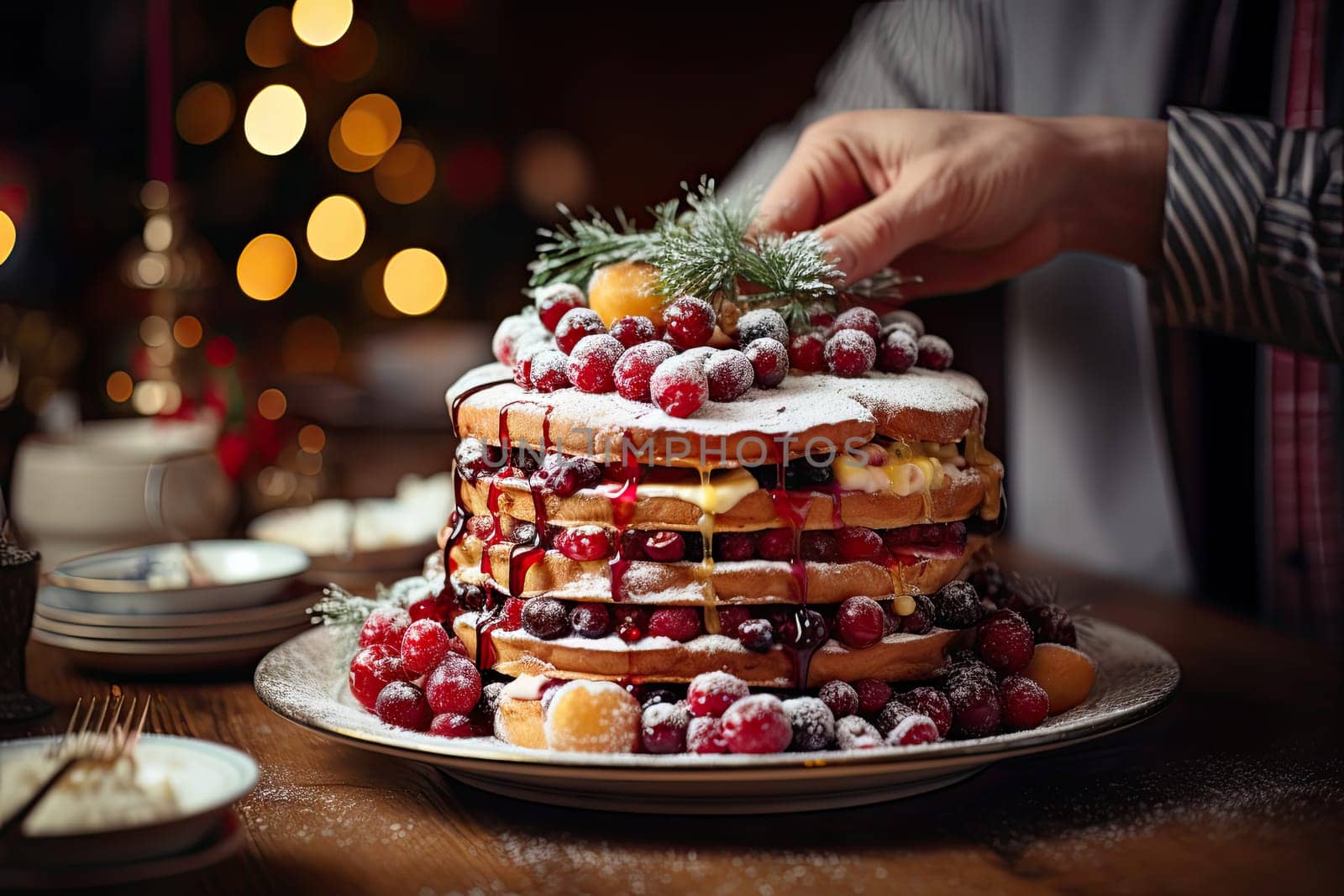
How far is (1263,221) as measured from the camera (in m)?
1.55

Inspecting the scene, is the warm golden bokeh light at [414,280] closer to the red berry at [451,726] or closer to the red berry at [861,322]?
the red berry at [861,322]

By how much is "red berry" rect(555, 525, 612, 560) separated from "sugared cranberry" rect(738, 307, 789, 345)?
0.23 metres

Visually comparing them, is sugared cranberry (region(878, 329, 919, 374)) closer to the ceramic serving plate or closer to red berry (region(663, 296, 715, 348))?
red berry (region(663, 296, 715, 348))

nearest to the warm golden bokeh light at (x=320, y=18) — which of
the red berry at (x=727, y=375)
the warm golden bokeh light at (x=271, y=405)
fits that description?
the warm golden bokeh light at (x=271, y=405)

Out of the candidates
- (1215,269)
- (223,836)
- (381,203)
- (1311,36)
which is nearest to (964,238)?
(1215,269)

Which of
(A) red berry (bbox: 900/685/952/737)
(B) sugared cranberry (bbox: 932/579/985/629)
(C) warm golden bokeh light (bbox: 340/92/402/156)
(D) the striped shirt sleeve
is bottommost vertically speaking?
(A) red berry (bbox: 900/685/952/737)

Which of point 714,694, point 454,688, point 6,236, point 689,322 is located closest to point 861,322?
point 689,322

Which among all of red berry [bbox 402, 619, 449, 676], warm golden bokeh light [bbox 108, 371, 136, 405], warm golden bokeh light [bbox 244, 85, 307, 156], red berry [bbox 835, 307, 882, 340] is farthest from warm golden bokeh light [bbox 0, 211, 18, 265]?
red berry [bbox 835, 307, 882, 340]

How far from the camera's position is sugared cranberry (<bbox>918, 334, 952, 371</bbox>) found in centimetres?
124

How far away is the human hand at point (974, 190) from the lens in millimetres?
1471

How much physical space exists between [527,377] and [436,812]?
0.39 metres

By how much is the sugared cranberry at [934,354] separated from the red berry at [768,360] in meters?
0.23

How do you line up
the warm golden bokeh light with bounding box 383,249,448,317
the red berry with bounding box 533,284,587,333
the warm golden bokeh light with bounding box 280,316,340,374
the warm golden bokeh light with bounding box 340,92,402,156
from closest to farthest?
1. the red berry with bounding box 533,284,587,333
2. the warm golden bokeh light with bounding box 340,92,402,156
3. the warm golden bokeh light with bounding box 383,249,448,317
4. the warm golden bokeh light with bounding box 280,316,340,374

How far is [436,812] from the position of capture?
0.96 metres
